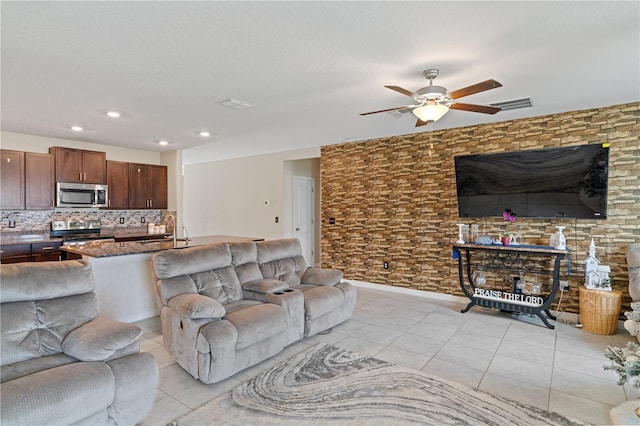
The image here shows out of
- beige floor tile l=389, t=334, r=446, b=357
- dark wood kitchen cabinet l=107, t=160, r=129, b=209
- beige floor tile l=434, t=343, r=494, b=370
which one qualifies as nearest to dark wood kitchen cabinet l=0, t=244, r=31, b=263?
dark wood kitchen cabinet l=107, t=160, r=129, b=209

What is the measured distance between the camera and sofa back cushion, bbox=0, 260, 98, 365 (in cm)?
204

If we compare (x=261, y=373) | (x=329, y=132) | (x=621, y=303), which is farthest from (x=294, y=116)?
(x=621, y=303)

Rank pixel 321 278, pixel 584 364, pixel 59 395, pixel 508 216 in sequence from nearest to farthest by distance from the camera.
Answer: pixel 59 395, pixel 584 364, pixel 321 278, pixel 508 216

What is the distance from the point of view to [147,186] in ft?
21.9

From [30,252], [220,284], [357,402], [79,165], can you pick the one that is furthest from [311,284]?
[79,165]

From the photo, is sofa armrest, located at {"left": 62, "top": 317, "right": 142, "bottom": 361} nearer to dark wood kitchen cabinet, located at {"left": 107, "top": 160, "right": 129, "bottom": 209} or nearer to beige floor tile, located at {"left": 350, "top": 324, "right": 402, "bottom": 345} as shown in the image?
beige floor tile, located at {"left": 350, "top": 324, "right": 402, "bottom": 345}

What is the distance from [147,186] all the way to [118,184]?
21.6 inches

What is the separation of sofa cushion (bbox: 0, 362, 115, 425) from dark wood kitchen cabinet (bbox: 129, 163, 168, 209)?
203 inches

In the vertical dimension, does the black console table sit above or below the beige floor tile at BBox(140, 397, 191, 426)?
above

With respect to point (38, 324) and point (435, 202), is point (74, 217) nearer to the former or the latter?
point (38, 324)

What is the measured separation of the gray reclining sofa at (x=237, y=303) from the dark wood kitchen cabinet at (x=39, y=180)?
3.64 m

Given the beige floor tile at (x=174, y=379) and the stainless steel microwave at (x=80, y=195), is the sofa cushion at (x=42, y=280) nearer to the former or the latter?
the beige floor tile at (x=174, y=379)

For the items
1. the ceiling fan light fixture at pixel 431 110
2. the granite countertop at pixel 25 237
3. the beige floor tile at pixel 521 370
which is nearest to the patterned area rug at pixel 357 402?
the beige floor tile at pixel 521 370

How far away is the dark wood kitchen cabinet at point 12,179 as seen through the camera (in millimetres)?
4902
